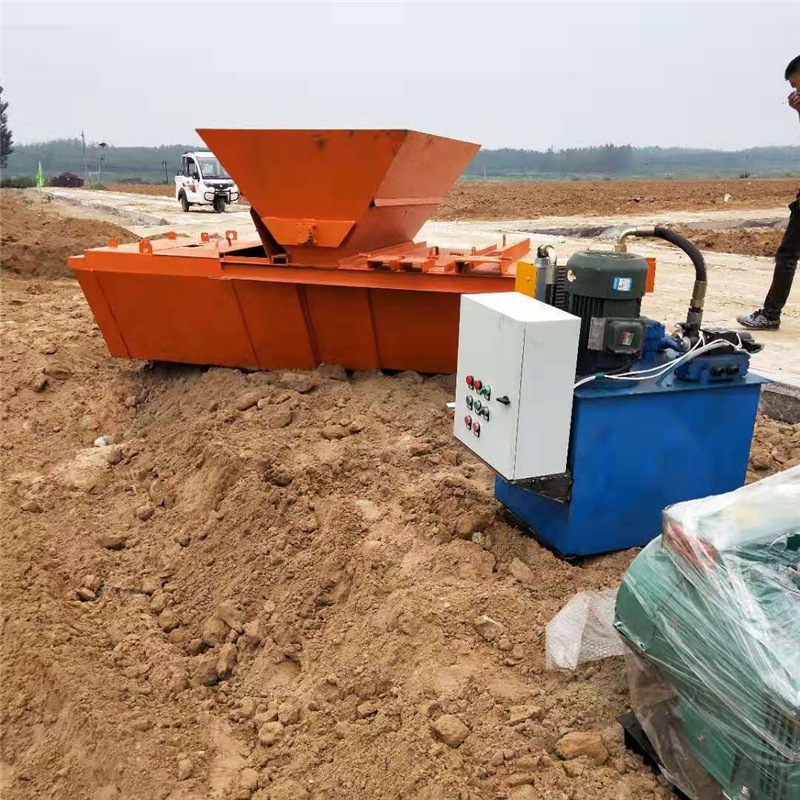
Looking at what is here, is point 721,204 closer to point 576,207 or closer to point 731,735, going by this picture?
point 576,207

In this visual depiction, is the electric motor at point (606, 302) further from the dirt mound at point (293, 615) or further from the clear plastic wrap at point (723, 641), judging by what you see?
the clear plastic wrap at point (723, 641)

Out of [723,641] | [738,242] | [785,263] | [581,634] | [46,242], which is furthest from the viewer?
[738,242]

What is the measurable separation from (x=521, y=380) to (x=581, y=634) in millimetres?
896

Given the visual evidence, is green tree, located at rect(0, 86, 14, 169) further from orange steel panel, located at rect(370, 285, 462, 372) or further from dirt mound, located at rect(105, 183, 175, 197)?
orange steel panel, located at rect(370, 285, 462, 372)

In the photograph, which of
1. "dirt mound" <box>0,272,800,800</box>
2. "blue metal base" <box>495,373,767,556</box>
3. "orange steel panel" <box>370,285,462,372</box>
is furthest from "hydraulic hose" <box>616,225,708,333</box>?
"orange steel panel" <box>370,285,462,372</box>

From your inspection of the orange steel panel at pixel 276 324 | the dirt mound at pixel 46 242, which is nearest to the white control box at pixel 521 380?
the orange steel panel at pixel 276 324

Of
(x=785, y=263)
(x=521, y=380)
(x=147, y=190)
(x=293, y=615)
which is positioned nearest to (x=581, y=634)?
(x=521, y=380)

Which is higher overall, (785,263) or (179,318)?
(785,263)

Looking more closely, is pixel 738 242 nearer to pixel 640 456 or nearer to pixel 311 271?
pixel 311 271

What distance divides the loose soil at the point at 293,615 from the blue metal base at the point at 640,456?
5.6 inches

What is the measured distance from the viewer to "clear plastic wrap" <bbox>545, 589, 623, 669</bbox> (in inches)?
97.7

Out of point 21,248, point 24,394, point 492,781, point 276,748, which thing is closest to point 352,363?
point 24,394

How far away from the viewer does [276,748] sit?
2.42 metres

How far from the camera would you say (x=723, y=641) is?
67.8 inches
